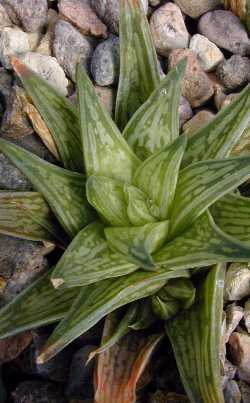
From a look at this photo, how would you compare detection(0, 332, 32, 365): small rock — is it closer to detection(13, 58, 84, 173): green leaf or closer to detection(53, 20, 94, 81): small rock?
detection(13, 58, 84, 173): green leaf

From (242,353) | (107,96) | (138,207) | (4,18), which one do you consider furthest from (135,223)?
(4,18)

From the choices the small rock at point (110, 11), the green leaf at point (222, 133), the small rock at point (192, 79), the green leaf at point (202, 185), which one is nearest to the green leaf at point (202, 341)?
the green leaf at point (202, 185)

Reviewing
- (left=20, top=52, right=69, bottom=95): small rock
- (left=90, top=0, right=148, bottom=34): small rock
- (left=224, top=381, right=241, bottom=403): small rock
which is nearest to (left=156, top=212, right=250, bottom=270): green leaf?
(left=224, top=381, right=241, bottom=403): small rock

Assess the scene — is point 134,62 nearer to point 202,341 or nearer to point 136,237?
point 136,237

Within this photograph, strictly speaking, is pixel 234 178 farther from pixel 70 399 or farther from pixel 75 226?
pixel 70 399

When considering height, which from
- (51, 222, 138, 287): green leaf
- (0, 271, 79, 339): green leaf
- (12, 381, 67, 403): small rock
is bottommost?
(12, 381, 67, 403): small rock

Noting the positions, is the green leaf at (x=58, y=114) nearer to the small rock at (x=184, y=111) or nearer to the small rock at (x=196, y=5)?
the small rock at (x=184, y=111)

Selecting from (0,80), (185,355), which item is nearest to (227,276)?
(185,355)
